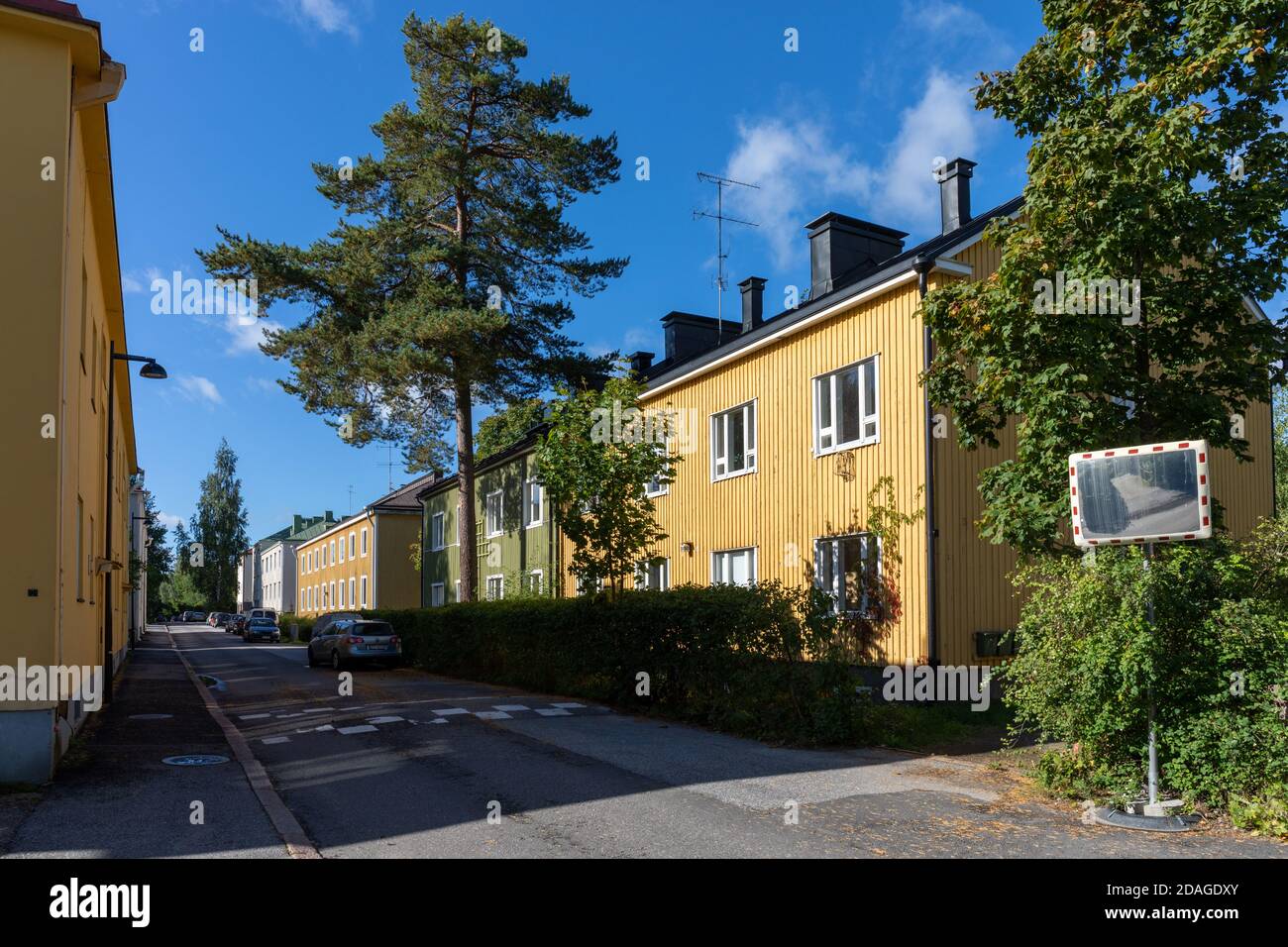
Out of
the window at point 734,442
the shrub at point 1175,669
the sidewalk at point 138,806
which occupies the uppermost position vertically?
the window at point 734,442

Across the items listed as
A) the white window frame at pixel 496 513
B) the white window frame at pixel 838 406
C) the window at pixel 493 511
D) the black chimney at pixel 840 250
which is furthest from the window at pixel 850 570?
the window at pixel 493 511

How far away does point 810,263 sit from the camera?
68.3 feet

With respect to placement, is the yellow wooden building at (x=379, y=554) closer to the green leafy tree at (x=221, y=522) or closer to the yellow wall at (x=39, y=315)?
the yellow wall at (x=39, y=315)

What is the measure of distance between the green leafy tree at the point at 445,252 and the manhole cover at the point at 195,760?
13614 millimetres

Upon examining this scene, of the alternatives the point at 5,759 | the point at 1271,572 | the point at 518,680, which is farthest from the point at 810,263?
the point at 5,759

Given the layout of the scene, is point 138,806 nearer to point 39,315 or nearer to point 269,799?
point 269,799

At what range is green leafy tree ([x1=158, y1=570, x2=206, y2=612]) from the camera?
104262 millimetres

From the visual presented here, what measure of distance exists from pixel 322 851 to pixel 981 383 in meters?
7.44

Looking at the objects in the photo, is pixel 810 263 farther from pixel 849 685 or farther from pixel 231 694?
pixel 231 694

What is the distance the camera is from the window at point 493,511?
3269 cm

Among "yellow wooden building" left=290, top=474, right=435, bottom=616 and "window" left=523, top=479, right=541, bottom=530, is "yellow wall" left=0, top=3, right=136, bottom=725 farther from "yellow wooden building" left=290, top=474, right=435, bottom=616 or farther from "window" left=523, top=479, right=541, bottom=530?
"yellow wooden building" left=290, top=474, right=435, bottom=616

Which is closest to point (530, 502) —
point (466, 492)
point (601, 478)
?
point (466, 492)

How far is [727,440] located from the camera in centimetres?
2078

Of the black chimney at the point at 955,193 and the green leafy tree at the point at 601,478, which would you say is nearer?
the green leafy tree at the point at 601,478
